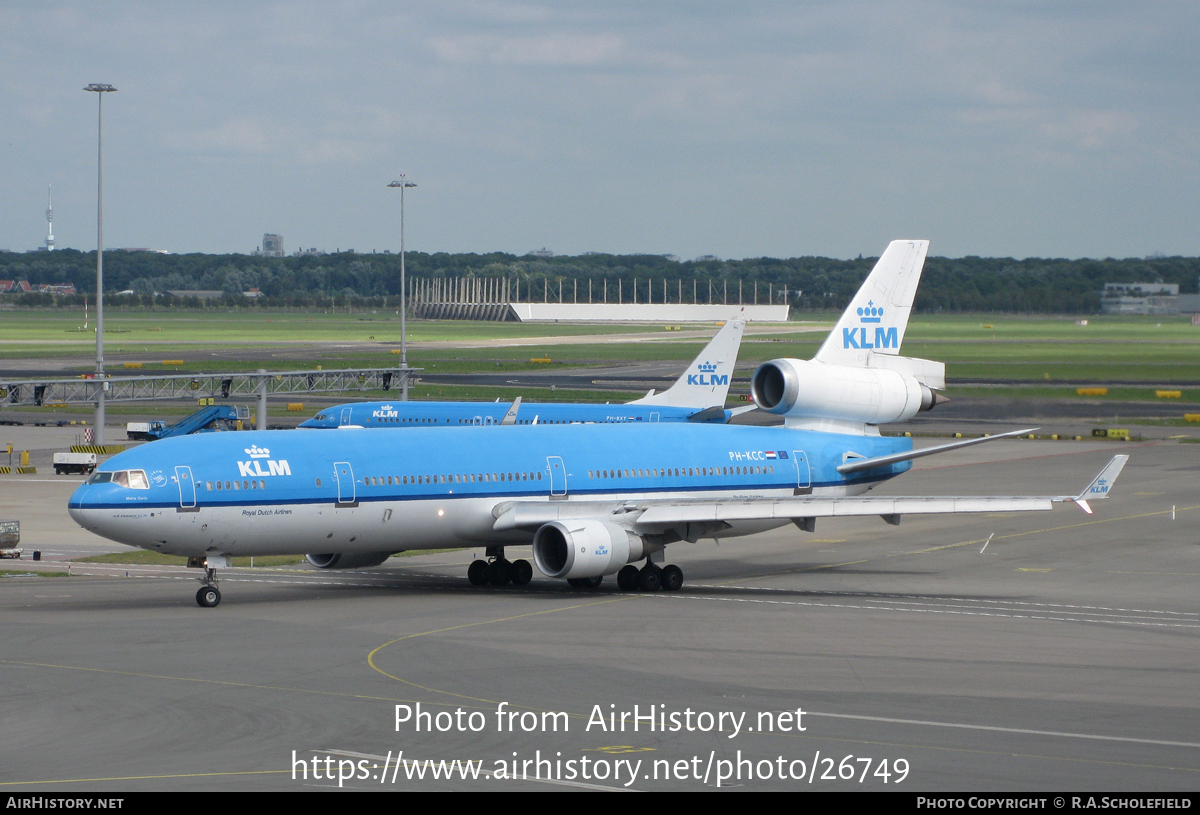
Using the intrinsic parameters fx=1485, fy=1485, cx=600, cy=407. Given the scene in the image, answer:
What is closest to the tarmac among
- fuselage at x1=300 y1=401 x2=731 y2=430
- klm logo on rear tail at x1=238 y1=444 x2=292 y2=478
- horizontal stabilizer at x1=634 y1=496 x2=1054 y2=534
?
horizontal stabilizer at x1=634 y1=496 x2=1054 y2=534

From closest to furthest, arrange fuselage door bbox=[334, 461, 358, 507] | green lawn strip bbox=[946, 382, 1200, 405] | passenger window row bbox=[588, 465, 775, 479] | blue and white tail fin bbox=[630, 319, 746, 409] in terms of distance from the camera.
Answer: fuselage door bbox=[334, 461, 358, 507] < passenger window row bbox=[588, 465, 775, 479] < blue and white tail fin bbox=[630, 319, 746, 409] < green lawn strip bbox=[946, 382, 1200, 405]

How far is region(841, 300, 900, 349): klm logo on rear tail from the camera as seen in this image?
153 feet

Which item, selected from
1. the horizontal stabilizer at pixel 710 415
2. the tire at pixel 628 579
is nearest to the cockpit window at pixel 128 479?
the tire at pixel 628 579

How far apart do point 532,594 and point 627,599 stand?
9.38ft

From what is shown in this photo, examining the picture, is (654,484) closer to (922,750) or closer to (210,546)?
(210,546)

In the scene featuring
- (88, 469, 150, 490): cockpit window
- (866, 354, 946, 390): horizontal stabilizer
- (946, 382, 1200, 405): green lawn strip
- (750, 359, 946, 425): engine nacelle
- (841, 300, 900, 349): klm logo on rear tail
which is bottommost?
(946, 382, 1200, 405): green lawn strip

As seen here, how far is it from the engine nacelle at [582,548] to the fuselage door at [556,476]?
1.82 m

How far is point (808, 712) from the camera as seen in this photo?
24.8m

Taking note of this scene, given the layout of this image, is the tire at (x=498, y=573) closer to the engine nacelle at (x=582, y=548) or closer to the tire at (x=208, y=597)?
the engine nacelle at (x=582, y=548)

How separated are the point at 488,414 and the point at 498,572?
29648mm

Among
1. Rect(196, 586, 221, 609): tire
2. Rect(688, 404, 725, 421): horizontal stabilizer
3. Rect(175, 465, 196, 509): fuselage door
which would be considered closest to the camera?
Rect(175, 465, 196, 509): fuselage door

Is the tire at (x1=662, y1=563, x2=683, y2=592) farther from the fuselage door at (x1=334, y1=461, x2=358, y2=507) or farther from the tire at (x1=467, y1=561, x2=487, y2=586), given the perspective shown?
the fuselage door at (x1=334, y1=461, x2=358, y2=507)

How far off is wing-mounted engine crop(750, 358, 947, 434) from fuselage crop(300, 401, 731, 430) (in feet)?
73.3
